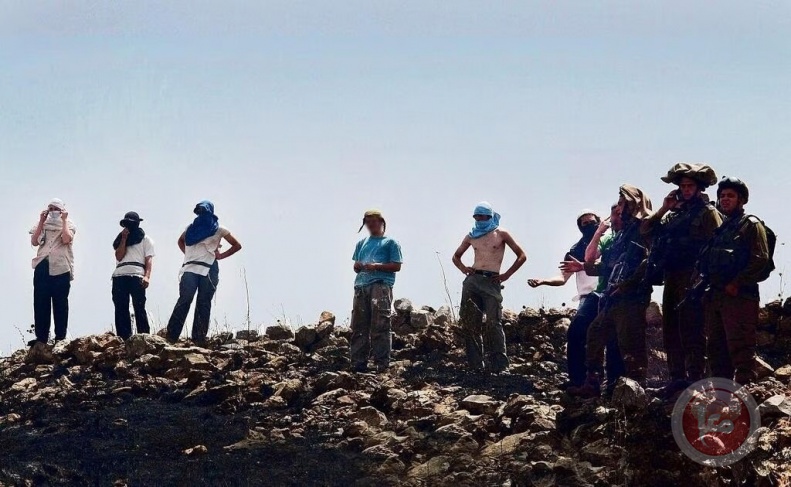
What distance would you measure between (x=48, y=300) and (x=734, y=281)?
7.80m

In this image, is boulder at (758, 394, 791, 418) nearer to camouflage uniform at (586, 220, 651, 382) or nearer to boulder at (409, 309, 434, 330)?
camouflage uniform at (586, 220, 651, 382)

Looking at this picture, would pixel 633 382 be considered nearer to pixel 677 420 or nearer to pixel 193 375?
pixel 677 420

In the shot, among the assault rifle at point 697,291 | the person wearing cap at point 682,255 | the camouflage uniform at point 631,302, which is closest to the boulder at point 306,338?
the camouflage uniform at point 631,302

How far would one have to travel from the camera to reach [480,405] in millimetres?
9953

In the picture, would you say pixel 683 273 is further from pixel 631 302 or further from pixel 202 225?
pixel 202 225

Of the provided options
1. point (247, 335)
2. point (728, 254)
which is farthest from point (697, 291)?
point (247, 335)

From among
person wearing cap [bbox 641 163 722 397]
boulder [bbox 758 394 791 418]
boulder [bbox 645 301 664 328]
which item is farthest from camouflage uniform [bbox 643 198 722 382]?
boulder [bbox 645 301 664 328]

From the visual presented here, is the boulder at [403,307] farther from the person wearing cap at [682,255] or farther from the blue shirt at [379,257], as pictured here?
the person wearing cap at [682,255]

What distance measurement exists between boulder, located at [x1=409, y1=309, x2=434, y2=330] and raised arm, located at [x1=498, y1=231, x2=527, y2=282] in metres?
2.88

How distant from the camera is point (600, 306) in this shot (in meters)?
9.77

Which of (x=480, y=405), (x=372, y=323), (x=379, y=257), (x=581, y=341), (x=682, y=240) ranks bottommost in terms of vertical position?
(x=480, y=405)

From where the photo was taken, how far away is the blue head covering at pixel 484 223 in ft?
38.3

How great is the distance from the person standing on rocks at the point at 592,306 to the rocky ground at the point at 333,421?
404 mm

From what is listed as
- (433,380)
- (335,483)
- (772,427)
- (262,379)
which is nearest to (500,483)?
(335,483)
